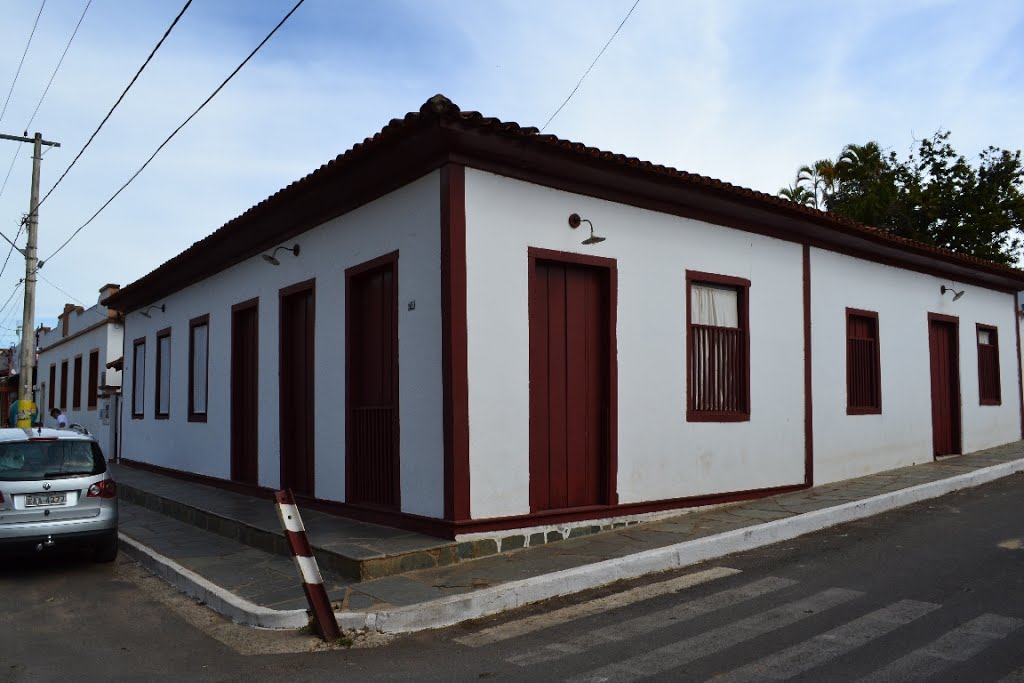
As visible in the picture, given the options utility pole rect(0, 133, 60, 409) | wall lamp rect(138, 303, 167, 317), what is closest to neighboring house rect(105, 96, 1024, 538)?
wall lamp rect(138, 303, 167, 317)

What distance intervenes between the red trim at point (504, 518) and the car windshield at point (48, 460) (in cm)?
267

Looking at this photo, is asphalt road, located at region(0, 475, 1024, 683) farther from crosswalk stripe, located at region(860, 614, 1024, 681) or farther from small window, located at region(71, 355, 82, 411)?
small window, located at region(71, 355, 82, 411)

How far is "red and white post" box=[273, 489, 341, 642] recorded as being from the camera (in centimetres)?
566

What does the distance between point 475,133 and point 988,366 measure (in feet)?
42.4

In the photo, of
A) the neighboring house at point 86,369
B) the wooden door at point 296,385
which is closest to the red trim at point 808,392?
the wooden door at point 296,385

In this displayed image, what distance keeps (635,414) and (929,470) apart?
238 inches

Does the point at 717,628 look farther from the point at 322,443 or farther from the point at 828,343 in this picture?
the point at 828,343

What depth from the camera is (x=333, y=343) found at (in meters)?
10.1

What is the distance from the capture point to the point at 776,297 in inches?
437

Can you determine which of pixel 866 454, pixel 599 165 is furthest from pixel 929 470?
pixel 599 165

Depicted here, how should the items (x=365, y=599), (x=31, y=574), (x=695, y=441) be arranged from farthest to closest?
(x=695, y=441) → (x=31, y=574) → (x=365, y=599)

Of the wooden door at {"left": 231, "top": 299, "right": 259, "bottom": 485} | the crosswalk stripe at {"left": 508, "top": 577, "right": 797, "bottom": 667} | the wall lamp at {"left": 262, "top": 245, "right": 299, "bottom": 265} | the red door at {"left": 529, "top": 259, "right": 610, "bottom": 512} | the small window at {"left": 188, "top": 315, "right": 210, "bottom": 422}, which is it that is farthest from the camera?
the small window at {"left": 188, "top": 315, "right": 210, "bottom": 422}

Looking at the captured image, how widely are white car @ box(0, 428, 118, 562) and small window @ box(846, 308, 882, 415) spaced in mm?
9979

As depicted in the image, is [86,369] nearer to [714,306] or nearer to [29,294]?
[29,294]
